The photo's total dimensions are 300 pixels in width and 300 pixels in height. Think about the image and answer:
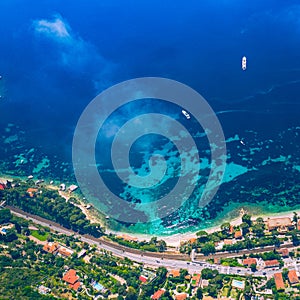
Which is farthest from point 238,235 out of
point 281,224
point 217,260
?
point 281,224

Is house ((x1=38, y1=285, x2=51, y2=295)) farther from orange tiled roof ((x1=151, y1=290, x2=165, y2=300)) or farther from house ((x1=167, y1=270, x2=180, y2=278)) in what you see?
house ((x1=167, y1=270, x2=180, y2=278))

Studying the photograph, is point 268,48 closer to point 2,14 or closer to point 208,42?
point 208,42

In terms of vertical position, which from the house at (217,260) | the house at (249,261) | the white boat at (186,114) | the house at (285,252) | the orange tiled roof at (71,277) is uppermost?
the white boat at (186,114)

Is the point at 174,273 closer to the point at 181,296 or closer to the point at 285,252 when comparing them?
the point at 181,296

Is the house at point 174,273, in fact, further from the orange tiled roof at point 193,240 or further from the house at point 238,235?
the house at point 238,235

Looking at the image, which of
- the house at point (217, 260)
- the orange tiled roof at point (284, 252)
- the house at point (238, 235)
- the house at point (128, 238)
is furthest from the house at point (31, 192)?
the orange tiled roof at point (284, 252)

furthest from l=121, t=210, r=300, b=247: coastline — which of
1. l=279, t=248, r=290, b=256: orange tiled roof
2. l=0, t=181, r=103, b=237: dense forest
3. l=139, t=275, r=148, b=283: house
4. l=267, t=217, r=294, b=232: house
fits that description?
l=139, t=275, r=148, b=283: house
